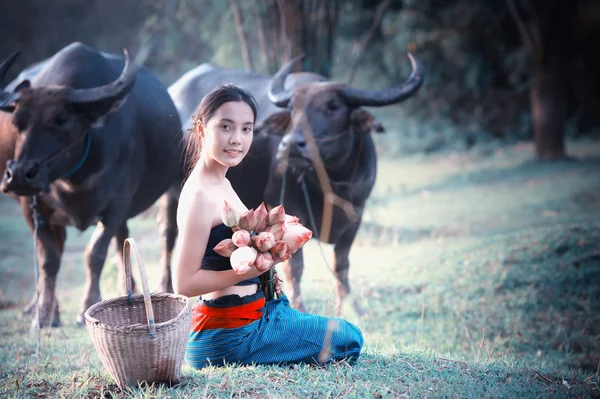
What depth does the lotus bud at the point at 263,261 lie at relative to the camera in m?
2.59

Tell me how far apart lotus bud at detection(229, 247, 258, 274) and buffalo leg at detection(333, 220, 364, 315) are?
2.98m

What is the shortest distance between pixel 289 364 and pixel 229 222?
2.93 feet

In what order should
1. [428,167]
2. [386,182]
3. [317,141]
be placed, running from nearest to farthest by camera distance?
1. [317,141]
2. [386,182]
3. [428,167]

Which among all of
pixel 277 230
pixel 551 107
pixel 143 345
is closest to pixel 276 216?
pixel 277 230

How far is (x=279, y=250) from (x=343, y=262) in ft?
10.0

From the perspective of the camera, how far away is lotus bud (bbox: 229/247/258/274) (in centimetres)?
252

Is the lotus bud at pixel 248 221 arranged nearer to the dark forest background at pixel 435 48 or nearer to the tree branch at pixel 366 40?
the tree branch at pixel 366 40

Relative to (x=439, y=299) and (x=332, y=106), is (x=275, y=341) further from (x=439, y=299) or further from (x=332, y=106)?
(x=439, y=299)

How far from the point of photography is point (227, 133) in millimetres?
2893

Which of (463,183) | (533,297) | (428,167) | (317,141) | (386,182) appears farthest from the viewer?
(428,167)

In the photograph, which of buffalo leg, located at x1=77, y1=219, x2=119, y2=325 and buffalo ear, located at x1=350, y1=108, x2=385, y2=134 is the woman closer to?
buffalo ear, located at x1=350, y1=108, x2=385, y2=134

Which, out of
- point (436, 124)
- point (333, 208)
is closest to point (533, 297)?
point (333, 208)

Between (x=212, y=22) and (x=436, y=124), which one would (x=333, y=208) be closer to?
(x=212, y=22)

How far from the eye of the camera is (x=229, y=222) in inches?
104
